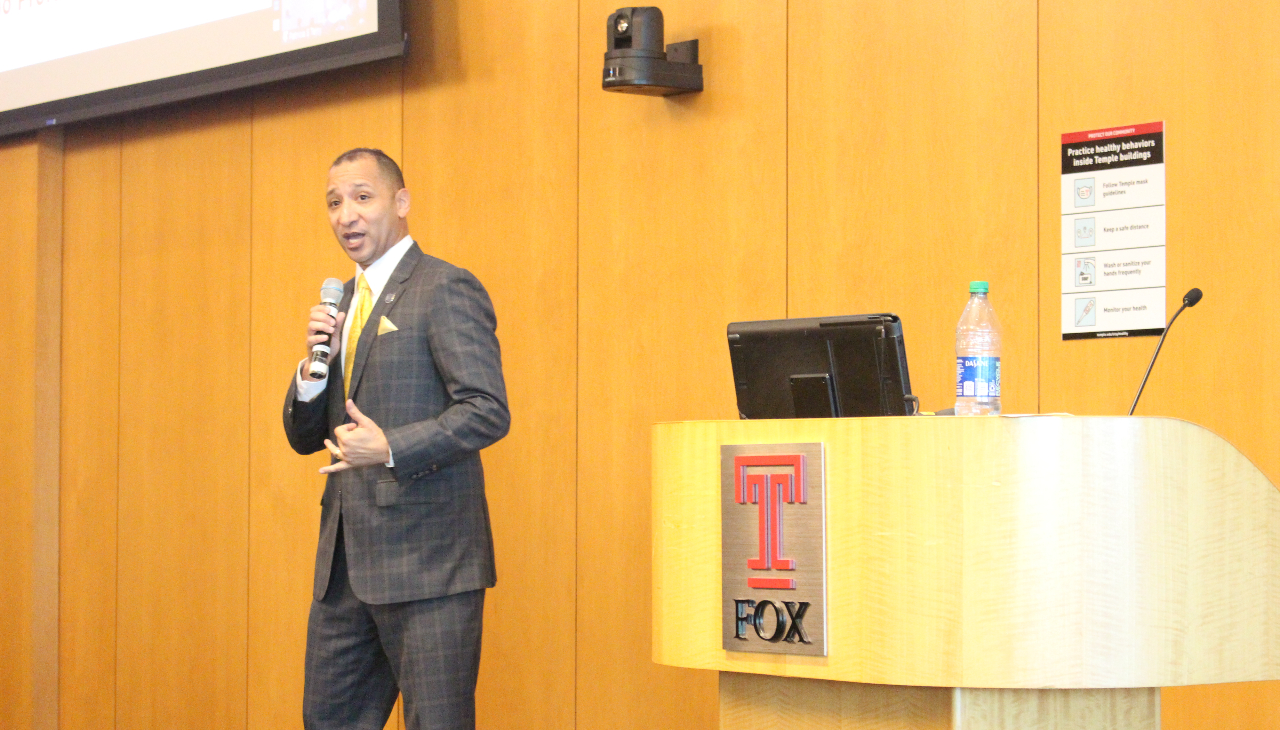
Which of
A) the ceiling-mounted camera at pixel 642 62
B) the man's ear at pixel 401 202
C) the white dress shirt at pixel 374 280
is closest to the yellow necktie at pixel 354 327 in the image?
the white dress shirt at pixel 374 280

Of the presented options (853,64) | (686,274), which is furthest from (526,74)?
(853,64)

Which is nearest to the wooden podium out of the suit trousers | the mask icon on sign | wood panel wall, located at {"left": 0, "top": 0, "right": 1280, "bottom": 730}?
the suit trousers

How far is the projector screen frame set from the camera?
4.36 meters

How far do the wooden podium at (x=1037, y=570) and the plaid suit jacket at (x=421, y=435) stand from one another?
3.11 ft

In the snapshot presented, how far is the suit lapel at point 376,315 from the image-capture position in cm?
280

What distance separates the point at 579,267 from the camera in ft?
13.3

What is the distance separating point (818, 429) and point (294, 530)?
10.6 ft

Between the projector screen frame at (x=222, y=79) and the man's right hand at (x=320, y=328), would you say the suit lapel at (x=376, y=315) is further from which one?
the projector screen frame at (x=222, y=79)

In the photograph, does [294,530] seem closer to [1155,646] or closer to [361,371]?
[361,371]

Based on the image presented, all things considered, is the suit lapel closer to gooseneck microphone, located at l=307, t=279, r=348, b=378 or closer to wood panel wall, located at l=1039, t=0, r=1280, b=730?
gooseneck microphone, located at l=307, t=279, r=348, b=378

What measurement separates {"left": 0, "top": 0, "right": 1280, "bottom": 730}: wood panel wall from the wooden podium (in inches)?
43.6


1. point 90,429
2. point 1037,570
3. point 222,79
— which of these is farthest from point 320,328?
point 90,429

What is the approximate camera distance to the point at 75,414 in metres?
5.50

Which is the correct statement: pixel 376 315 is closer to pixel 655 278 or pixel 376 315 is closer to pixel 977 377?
pixel 655 278
